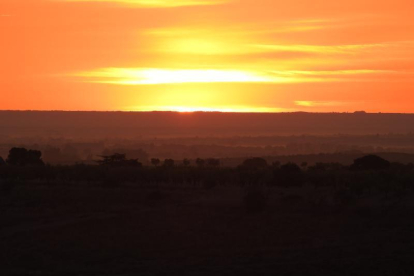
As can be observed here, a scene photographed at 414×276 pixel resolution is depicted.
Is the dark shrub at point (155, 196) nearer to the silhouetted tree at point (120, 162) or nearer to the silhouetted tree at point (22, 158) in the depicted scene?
the silhouetted tree at point (120, 162)

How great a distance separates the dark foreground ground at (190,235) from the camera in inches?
1096

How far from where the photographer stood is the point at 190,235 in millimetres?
33656

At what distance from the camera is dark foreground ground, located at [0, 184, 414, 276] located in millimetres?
27828

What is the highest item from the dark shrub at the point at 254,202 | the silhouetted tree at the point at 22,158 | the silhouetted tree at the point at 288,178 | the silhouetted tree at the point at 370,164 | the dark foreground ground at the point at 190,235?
the silhouetted tree at the point at 22,158

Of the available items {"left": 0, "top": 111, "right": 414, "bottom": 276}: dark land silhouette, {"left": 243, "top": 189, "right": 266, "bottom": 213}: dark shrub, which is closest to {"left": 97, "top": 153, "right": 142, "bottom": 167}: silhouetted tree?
{"left": 0, "top": 111, "right": 414, "bottom": 276}: dark land silhouette

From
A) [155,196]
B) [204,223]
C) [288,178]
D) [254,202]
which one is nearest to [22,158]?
[288,178]

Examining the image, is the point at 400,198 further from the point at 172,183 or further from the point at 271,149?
the point at 271,149

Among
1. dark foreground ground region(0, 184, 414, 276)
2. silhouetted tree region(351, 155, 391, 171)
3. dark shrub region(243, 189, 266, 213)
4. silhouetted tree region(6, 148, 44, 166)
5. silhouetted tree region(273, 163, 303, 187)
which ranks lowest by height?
dark foreground ground region(0, 184, 414, 276)

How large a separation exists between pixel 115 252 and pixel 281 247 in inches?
228

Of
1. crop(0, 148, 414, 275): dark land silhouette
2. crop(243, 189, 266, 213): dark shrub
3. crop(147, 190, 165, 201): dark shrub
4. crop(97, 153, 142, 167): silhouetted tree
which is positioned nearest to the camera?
crop(0, 148, 414, 275): dark land silhouette

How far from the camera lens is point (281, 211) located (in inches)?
1490

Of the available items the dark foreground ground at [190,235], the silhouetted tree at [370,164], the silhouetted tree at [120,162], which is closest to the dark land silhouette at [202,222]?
the dark foreground ground at [190,235]

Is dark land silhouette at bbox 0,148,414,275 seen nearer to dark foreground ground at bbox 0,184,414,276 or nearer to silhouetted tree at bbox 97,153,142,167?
dark foreground ground at bbox 0,184,414,276

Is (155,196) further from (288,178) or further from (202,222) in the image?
(288,178)
